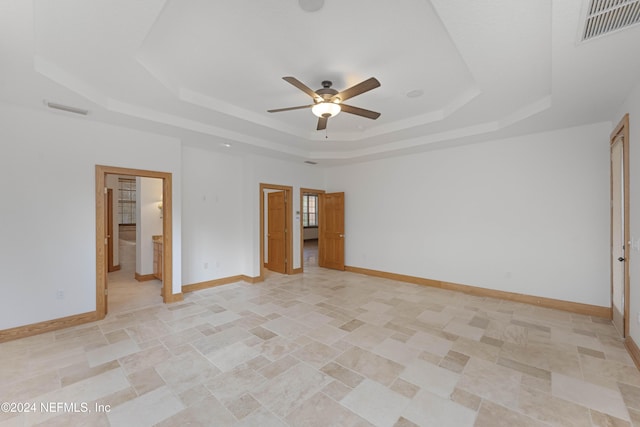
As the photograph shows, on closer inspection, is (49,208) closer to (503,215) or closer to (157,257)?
(157,257)

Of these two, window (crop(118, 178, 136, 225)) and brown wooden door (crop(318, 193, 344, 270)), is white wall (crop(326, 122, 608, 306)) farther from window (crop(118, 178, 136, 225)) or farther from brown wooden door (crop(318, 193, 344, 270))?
window (crop(118, 178, 136, 225))

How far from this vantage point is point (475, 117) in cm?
413

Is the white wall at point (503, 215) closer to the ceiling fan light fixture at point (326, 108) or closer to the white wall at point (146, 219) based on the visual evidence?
the ceiling fan light fixture at point (326, 108)

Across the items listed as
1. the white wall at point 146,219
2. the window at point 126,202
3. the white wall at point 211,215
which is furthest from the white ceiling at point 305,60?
the window at point 126,202

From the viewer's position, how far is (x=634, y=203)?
2.91 m

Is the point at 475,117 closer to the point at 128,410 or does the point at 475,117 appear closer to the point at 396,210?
the point at 396,210

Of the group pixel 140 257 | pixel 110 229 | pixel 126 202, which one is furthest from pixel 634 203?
pixel 126 202

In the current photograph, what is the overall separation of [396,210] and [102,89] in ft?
17.8

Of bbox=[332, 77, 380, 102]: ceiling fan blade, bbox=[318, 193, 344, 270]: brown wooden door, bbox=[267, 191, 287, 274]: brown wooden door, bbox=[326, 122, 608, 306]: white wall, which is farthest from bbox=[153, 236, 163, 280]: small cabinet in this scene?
bbox=[332, 77, 380, 102]: ceiling fan blade

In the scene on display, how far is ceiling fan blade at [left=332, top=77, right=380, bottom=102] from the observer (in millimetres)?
2549

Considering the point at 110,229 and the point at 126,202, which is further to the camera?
the point at 126,202

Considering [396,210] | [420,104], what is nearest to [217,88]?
[420,104]

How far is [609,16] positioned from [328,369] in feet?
11.5

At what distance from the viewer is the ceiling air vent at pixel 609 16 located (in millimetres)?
1726
